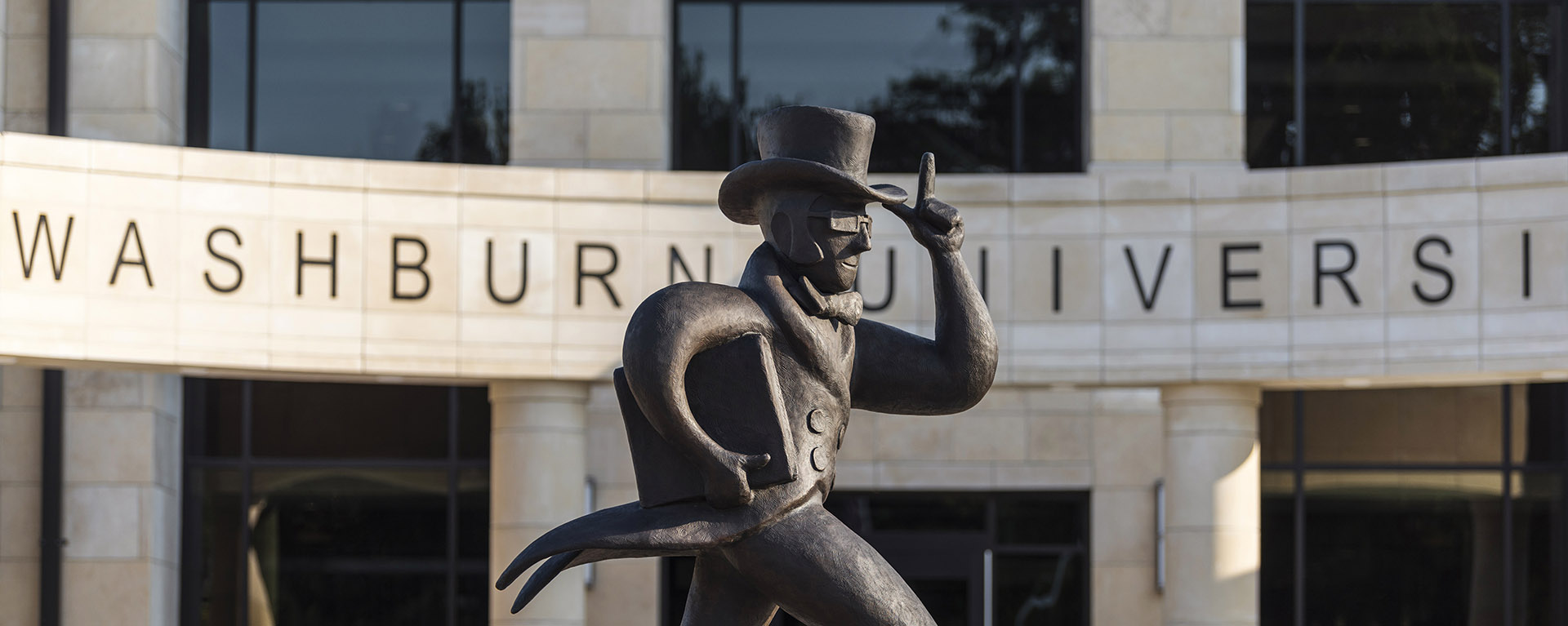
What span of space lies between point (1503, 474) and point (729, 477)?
49.9 feet

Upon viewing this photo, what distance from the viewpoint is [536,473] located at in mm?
14914

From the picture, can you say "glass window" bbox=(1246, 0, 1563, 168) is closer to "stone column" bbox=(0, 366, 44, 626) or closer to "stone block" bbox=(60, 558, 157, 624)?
"stone block" bbox=(60, 558, 157, 624)

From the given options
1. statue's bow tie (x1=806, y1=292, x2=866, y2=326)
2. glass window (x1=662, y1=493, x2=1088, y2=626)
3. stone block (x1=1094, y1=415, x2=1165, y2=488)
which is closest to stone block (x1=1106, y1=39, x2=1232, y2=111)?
stone block (x1=1094, y1=415, x2=1165, y2=488)

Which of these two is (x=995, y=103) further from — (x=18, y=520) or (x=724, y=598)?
(x=724, y=598)

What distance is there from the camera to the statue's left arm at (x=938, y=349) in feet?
18.4

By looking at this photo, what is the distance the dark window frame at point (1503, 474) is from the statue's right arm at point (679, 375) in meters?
14.2

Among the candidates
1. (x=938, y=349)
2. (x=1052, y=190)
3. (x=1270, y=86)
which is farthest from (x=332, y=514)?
(x=938, y=349)

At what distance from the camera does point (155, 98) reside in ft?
55.0

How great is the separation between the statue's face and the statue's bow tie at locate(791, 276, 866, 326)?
1.6 inches

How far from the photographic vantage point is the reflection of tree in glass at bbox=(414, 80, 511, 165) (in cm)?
1809

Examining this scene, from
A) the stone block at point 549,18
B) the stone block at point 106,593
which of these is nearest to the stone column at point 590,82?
the stone block at point 549,18

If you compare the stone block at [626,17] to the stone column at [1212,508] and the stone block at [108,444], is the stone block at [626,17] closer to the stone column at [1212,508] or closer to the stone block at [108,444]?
the stone block at [108,444]

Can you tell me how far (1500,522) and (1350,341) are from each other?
470 cm

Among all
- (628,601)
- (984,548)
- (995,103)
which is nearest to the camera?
(628,601)
